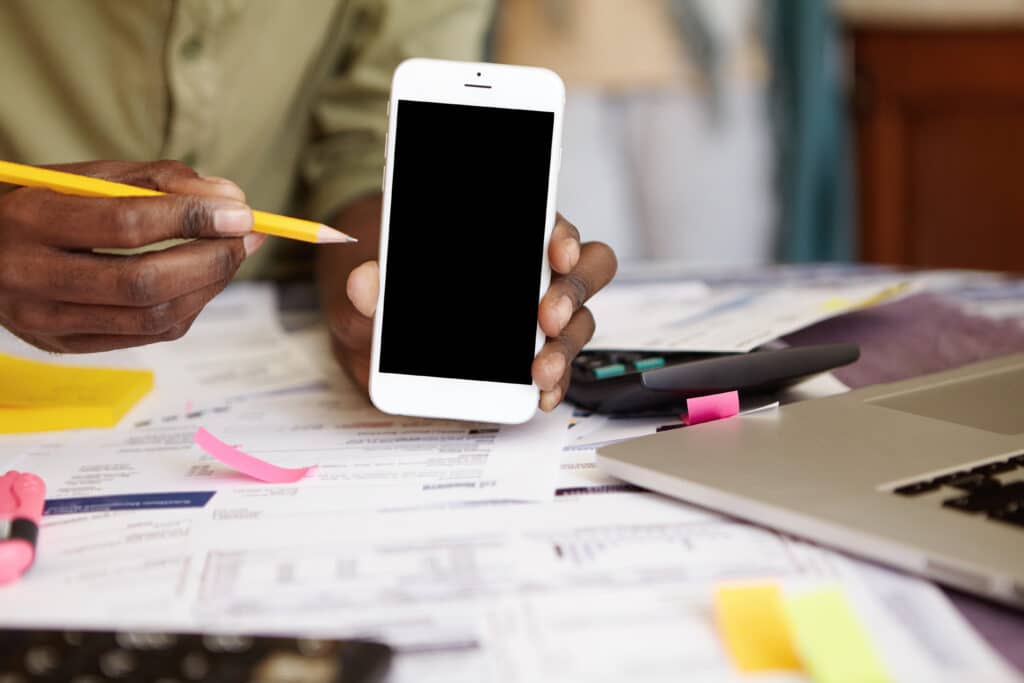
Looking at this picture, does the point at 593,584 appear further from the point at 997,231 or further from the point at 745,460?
the point at 997,231

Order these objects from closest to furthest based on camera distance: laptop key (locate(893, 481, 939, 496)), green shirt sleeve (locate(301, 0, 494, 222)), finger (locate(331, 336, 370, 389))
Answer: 1. laptop key (locate(893, 481, 939, 496))
2. finger (locate(331, 336, 370, 389))
3. green shirt sleeve (locate(301, 0, 494, 222))

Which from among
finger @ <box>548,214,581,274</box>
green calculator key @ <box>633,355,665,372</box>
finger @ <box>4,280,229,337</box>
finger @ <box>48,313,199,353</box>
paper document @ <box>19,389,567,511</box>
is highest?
finger @ <box>548,214,581,274</box>

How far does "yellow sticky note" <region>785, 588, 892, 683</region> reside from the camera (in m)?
0.33

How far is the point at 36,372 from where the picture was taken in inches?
27.0

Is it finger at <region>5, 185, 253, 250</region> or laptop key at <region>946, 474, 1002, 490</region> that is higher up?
finger at <region>5, 185, 253, 250</region>

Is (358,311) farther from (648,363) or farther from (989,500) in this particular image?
(989,500)

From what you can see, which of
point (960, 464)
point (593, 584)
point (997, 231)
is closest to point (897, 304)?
point (960, 464)

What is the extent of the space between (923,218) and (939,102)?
0.21m

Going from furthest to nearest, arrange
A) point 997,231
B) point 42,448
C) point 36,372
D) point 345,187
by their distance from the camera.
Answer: point 997,231, point 345,187, point 36,372, point 42,448

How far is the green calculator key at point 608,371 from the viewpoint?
2.02 feet

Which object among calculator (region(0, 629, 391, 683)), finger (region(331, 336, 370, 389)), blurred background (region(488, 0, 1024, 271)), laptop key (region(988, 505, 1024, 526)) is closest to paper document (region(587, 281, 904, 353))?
finger (region(331, 336, 370, 389))

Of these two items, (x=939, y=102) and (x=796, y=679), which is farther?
(x=939, y=102)

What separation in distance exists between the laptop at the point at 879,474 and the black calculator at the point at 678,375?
0.14ft

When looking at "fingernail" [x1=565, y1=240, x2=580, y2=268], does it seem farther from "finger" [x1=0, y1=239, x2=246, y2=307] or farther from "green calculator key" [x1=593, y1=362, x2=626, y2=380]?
"finger" [x1=0, y1=239, x2=246, y2=307]
